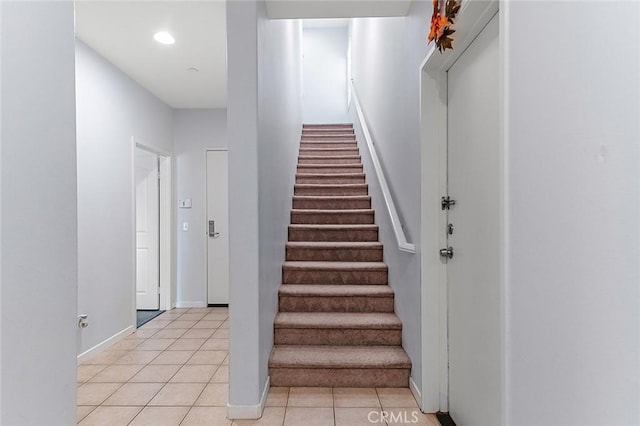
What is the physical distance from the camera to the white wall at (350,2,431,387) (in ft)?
6.75

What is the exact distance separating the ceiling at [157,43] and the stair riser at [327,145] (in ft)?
5.34

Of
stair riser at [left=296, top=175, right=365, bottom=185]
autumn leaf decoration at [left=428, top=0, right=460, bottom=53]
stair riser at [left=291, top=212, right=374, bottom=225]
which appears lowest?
stair riser at [left=291, top=212, right=374, bottom=225]

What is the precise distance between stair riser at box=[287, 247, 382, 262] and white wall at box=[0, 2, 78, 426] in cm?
231

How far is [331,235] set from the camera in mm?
3420

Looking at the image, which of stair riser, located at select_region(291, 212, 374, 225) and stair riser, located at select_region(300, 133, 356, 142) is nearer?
stair riser, located at select_region(291, 212, 374, 225)

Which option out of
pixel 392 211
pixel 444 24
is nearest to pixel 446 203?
pixel 392 211

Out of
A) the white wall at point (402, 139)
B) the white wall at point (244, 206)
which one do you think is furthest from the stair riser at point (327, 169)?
the white wall at point (244, 206)

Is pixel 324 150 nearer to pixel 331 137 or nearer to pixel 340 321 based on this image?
pixel 331 137

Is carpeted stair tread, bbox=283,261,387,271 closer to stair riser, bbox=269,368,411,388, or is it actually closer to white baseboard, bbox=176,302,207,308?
stair riser, bbox=269,368,411,388

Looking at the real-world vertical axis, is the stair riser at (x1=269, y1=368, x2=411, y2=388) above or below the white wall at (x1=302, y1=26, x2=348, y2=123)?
below

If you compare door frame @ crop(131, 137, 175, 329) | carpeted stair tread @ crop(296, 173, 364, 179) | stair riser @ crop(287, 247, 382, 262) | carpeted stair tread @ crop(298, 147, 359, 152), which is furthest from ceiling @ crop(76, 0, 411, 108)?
stair riser @ crop(287, 247, 382, 262)

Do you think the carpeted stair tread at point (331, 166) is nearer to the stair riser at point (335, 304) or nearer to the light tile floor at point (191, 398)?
the stair riser at point (335, 304)

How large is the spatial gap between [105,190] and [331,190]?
2313mm

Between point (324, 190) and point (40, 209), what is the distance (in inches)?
132
